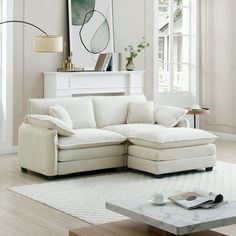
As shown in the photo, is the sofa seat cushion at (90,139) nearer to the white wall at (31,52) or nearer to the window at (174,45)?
Result: the white wall at (31,52)

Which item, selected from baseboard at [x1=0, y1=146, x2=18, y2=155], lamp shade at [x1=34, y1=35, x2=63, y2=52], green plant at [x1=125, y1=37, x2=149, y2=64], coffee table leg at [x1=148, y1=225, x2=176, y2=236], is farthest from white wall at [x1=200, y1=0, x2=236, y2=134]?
coffee table leg at [x1=148, y1=225, x2=176, y2=236]

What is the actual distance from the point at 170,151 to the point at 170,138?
13 cm

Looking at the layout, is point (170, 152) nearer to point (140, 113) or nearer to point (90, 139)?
point (90, 139)

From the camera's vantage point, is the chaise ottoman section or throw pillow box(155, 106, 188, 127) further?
throw pillow box(155, 106, 188, 127)

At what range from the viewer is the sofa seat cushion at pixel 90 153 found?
598 cm

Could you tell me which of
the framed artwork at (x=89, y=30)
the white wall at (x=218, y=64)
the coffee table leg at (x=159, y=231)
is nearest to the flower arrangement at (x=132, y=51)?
the framed artwork at (x=89, y=30)

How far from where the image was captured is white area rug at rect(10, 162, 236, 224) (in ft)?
15.8

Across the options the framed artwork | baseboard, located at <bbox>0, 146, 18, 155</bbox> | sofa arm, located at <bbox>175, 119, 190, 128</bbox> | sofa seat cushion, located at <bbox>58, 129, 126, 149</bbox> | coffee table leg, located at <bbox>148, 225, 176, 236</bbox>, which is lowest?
coffee table leg, located at <bbox>148, 225, 176, 236</bbox>

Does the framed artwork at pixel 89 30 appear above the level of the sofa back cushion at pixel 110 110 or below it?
above

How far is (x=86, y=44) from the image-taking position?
26.2 ft

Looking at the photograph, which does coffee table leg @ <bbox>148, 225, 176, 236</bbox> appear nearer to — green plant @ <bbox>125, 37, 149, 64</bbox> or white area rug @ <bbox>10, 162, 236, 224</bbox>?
white area rug @ <bbox>10, 162, 236, 224</bbox>

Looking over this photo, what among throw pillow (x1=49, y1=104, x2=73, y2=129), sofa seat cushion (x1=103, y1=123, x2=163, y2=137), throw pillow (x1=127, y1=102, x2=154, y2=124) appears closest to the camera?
throw pillow (x1=49, y1=104, x2=73, y2=129)

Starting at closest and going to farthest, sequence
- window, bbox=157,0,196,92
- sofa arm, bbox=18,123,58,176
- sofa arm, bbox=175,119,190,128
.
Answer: sofa arm, bbox=18,123,58,176
sofa arm, bbox=175,119,190,128
window, bbox=157,0,196,92

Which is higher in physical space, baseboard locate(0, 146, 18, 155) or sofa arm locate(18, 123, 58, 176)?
sofa arm locate(18, 123, 58, 176)
